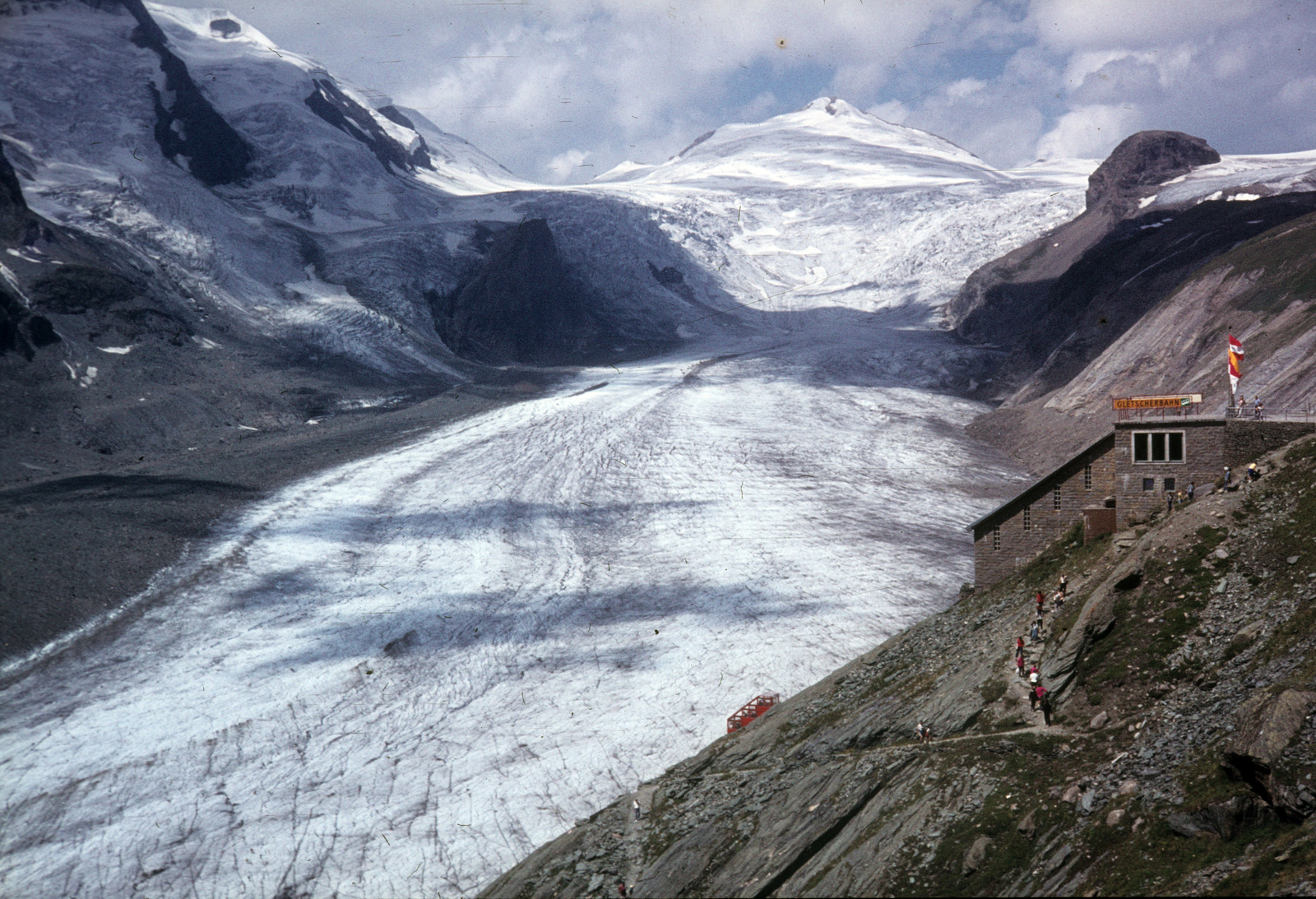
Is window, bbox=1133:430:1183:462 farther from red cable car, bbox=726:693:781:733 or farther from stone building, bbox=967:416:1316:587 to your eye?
red cable car, bbox=726:693:781:733

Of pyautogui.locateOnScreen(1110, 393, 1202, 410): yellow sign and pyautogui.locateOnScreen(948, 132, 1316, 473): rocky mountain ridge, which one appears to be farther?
pyautogui.locateOnScreen(948, 132, 1316, 473): rocky mountain ridge

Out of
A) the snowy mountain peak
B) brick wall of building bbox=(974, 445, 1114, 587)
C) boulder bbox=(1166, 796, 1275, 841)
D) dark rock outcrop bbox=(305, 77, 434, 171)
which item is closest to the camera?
boulder bbox=(1166, 796, 1275, 841)

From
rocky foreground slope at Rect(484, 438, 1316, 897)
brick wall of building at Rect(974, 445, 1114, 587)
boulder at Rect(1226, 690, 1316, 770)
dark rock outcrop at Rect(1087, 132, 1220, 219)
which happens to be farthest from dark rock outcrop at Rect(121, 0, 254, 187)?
boulder at Rect(1226, 690, 1316, 770)

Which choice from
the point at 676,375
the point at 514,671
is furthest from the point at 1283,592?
the point at 676,375

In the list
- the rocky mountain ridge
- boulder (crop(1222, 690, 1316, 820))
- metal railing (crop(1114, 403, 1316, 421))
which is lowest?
boulder (crop(1222, 690, 1316, 820))

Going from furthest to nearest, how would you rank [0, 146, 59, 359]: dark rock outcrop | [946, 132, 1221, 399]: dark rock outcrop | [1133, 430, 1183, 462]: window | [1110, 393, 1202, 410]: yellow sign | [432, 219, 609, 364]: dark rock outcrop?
1. [432, 219, 609, 364]: dark rock outcrop
2. [946, 132, 1221, 399]: dark rock outcrop
3. [0, 146, 59, 359]: dark rock outcrop
4. [1110, 393, 1202, 410]: yellow sign
5. [1133, 430, 1183, 462]: window

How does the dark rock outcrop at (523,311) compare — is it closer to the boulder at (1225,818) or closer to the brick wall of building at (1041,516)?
the brick wall of building at (1041,516)

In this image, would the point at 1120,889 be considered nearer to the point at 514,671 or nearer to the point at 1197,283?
the point at 514,671
